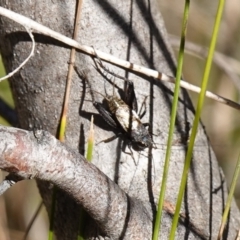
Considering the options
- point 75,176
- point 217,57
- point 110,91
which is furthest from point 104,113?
point 217,57

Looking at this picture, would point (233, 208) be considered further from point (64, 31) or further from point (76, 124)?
point (64, 31)


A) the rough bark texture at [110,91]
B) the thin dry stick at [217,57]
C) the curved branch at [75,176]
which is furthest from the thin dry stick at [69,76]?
the thin dry stick at [217,57]

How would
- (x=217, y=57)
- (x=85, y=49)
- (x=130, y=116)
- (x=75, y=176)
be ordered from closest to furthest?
(x=75, y=176)
(x=85, y=49)
(x=130, y=116)
(x=217, y=57)

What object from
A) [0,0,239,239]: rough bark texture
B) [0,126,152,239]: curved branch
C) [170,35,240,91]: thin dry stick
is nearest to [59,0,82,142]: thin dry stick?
[0,0,239,239]: rough bark texture

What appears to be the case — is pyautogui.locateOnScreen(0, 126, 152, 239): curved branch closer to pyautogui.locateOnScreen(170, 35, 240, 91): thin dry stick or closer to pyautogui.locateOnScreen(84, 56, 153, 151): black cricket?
pyautogui.locateOnScreen(84, 56, 153, 151): black cricket

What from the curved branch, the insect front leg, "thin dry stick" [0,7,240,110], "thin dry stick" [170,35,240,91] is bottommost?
the curved branch

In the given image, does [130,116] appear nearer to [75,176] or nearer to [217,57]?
[75,176]

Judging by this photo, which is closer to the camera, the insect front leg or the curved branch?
the curved branch
